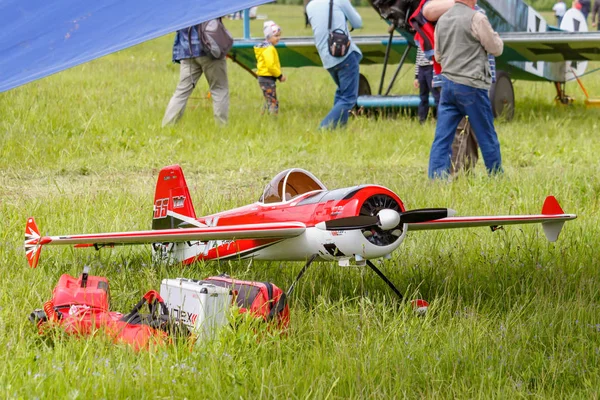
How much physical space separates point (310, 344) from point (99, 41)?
1.60 metres

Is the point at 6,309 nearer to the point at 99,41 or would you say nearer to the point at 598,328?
the point at 99,41

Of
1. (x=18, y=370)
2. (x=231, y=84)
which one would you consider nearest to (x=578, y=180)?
(x=18, y=370)

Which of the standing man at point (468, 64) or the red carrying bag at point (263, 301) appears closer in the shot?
the red carrying bag at point (263, 301)

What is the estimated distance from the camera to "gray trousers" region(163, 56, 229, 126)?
11000mm

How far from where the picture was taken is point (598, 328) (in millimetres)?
3936

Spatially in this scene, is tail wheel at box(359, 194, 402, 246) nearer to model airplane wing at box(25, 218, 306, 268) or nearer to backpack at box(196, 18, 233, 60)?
model airplane wing at box(25, 218, 306, 268)

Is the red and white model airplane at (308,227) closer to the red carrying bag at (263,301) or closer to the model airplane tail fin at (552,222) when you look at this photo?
the model airplane tail fin at (552,222)

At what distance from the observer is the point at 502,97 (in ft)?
41.0

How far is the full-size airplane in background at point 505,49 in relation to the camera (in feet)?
40.1

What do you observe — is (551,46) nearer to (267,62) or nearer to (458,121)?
(267,62)

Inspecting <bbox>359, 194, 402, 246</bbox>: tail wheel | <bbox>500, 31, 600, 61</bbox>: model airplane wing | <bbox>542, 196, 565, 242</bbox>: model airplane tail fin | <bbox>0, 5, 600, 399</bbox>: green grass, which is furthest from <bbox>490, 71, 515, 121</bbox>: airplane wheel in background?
<bbox>359, 194, 402, 246</bbox>: tail wheel

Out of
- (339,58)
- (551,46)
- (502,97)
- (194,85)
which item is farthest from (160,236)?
(551,46)

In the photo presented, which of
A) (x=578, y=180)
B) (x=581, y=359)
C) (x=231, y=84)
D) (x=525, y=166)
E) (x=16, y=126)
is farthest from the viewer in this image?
(x=231, y=84)

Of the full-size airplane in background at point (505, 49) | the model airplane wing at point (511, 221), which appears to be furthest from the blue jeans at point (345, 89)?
the model airplane wing at point (511, 221)
